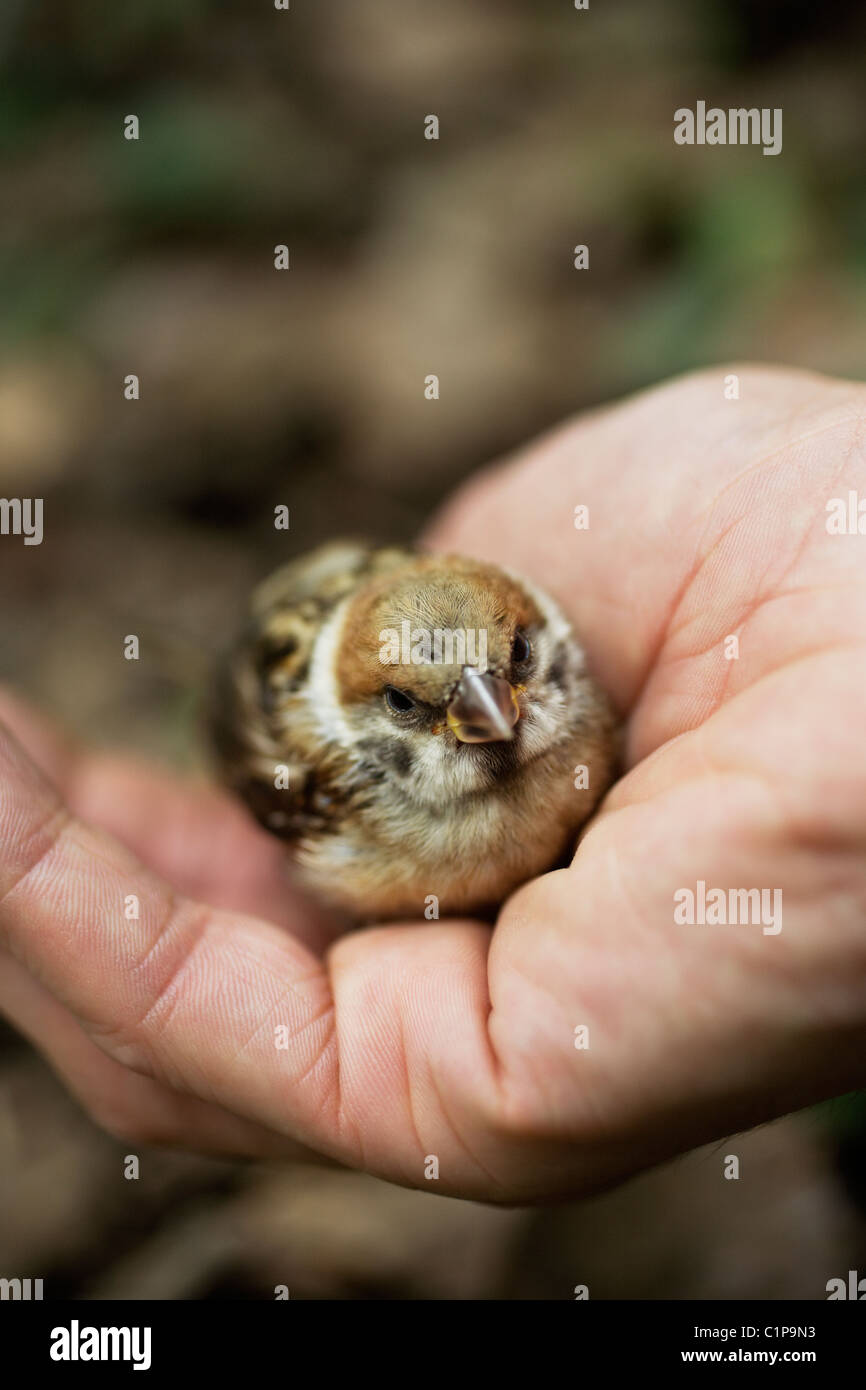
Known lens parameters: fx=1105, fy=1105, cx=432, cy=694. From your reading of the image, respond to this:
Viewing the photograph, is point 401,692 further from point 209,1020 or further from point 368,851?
point 209,1020

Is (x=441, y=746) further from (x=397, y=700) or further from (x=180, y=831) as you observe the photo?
(x=180, y=831)

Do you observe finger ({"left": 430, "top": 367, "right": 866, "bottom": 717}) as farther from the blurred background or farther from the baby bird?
the blurred background

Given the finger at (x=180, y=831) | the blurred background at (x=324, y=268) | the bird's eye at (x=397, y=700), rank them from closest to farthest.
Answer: the bird's eye at (x=397, y=700), the finger at (x=180, y=831), the blurred background at (x=324, y=268)

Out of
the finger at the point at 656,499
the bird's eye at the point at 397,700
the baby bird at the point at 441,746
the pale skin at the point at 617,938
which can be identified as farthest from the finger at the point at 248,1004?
the finger at the point at 656,499

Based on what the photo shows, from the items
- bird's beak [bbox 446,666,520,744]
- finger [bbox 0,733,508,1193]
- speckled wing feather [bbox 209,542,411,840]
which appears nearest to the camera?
finger [bbox 0,733,508,1193]

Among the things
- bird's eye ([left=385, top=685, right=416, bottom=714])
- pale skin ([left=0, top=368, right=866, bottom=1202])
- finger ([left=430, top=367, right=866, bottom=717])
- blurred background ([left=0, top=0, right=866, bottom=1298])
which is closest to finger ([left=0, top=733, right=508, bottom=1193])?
pale skin ([left=0, top=368, right=866, bottom=1202])

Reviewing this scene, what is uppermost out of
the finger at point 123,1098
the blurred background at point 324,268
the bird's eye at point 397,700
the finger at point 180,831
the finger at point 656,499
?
the blurred background at point 324,268

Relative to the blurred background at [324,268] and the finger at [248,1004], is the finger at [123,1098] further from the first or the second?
the blurred background at [324,268]
